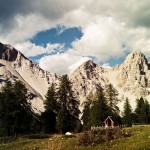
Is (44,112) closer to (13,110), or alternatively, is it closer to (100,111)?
(13,110)

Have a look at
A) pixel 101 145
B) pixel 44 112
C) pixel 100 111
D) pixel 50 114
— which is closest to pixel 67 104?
pixel 50 114

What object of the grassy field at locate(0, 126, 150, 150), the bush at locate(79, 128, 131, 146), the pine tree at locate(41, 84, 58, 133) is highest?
the pine tree at locate(41, 84, 58, 133)

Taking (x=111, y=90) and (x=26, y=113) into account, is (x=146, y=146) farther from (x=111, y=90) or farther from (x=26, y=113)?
(x=111, y=90)

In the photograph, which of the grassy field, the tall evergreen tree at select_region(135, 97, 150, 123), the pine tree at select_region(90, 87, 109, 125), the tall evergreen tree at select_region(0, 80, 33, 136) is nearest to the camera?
the grassy field

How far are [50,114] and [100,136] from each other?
62.9 metres

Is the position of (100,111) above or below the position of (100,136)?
above

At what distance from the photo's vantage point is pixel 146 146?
3053 cm

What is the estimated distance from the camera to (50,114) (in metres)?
99.6

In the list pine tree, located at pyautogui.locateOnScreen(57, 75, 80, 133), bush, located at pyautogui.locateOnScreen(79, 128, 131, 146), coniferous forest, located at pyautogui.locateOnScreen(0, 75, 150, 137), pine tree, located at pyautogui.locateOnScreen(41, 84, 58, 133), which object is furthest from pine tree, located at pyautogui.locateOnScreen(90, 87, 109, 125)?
bush, located at pyautogui.locateOnScreen(79, 128, 131, 146)

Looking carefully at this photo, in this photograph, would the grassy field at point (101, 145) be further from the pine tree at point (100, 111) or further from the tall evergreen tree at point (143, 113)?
the tall evergreen tree at point (143, 113)

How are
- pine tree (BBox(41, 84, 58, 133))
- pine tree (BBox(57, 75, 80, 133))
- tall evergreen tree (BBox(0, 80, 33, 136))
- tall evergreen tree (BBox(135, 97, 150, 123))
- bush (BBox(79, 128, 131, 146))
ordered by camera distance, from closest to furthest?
bush (BBox(79, 128, 131, 146)) < tall evergreen tree (BBox(0, 80, 33, 136)) < pine tree (BBox(57, 75, 80, 133)) < pine tree (BBox(41, 84, 58, 133)) < tall evergreen tree (BBox(135, 97, 150, 123))

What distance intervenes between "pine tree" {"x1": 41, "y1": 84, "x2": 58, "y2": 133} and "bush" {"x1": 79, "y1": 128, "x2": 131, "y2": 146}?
6068 centimetres

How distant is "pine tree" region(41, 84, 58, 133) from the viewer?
99.4 meters

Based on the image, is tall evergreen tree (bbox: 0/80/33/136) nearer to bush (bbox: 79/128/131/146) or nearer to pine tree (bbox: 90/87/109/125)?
pine tree (bbox: 90/87/109/125)
